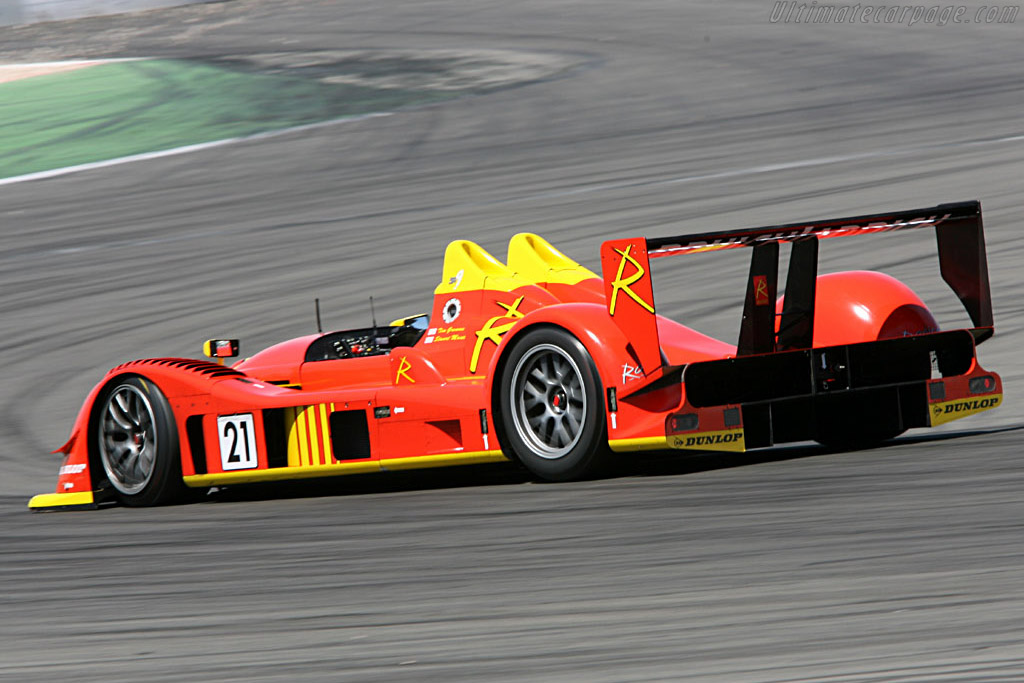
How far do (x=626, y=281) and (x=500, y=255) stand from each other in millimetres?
9486

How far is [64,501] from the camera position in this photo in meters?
8.75

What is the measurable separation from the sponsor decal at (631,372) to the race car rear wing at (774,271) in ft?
0.12

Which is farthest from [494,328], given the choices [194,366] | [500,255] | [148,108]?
[148,108]

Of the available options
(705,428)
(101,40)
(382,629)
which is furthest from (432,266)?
(101,40)

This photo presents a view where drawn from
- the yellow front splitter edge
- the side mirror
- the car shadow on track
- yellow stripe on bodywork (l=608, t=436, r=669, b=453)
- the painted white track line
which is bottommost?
the car shadow on track

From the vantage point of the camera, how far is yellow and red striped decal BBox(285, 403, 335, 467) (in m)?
8.17

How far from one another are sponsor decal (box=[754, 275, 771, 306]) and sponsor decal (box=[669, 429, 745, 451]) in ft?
2.15

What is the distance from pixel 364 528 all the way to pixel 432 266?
9847 mm

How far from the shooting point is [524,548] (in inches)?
225

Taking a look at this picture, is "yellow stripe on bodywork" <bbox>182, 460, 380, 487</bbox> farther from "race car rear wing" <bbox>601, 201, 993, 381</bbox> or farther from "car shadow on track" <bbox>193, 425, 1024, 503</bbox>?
"race car rear wing" <bbox>601, 201, 993, 381</bbox>

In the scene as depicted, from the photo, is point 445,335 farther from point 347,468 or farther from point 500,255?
point 500,255

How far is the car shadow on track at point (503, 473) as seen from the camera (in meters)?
7.87

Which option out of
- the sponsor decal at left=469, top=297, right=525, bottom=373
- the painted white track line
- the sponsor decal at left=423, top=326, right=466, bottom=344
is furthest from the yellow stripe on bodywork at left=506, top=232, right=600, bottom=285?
the painted white track line

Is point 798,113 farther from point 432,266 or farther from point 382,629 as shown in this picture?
point 382,629
